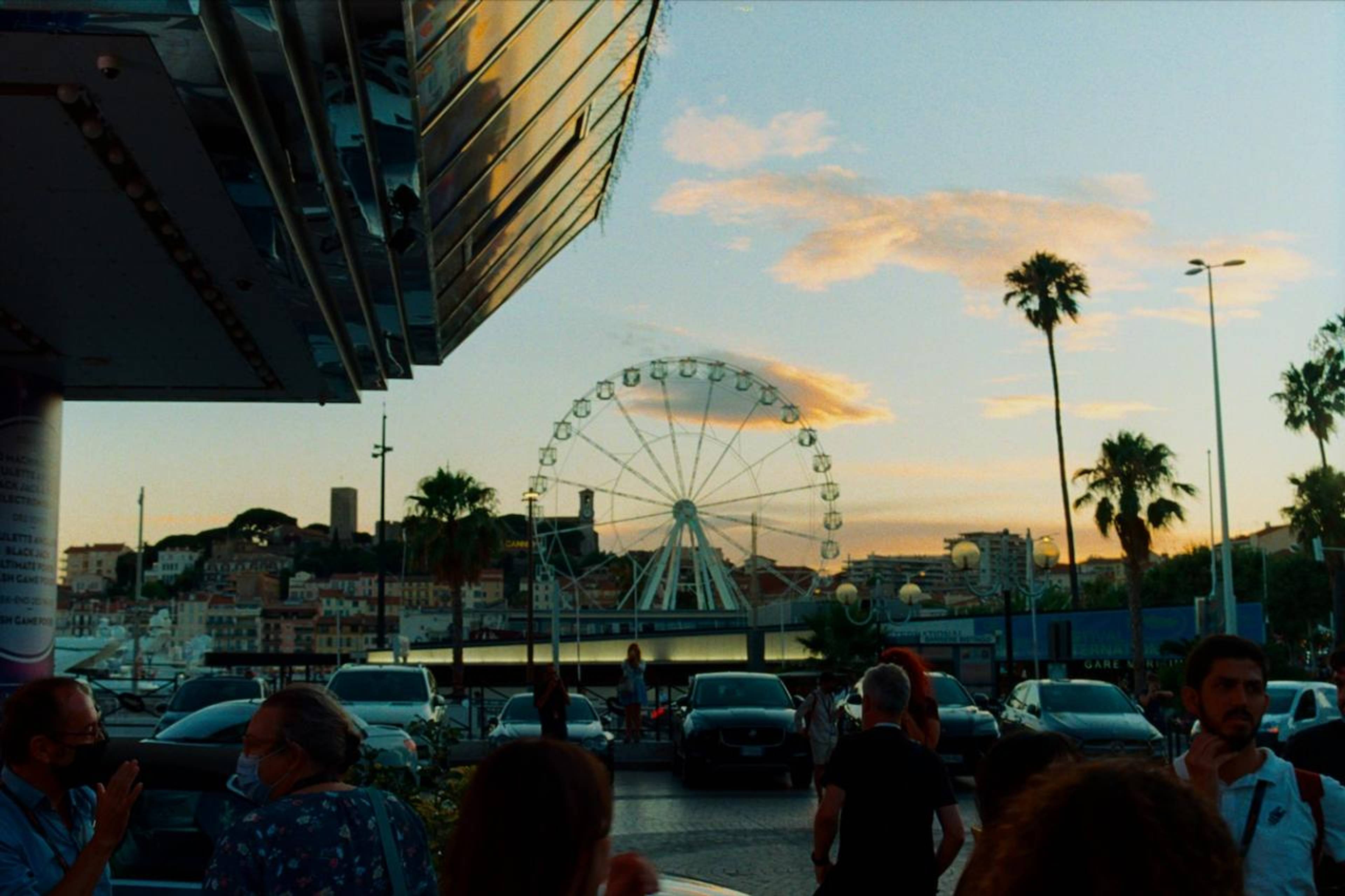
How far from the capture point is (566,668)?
6262cm

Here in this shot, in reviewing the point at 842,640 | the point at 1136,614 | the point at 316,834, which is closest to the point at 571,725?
the point at 316,834

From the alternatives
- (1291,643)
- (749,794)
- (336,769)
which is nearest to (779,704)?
(749,794)

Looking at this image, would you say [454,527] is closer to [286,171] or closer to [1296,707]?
[1296,707]

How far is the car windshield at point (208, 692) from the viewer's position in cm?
2302

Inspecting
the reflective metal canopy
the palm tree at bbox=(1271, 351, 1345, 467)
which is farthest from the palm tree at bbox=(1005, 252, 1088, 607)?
the reflective metal canopy

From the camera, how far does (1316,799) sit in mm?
3961

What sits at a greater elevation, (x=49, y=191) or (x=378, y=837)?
(x=49, y=191)

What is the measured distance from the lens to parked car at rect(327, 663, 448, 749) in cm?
2012

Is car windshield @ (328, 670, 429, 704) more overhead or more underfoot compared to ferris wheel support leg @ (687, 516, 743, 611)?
more underfoot

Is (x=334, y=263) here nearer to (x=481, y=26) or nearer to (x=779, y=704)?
(x=481, y=26)

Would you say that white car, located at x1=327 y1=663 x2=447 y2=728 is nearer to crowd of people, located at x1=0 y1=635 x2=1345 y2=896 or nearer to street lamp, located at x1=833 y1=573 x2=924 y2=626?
crowd of people, located at x1=0 y1=635 x2=1345 y2=896

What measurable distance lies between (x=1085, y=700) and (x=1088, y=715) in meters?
0.55

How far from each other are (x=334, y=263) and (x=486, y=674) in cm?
5560

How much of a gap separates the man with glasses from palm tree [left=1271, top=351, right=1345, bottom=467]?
66.0 metres
